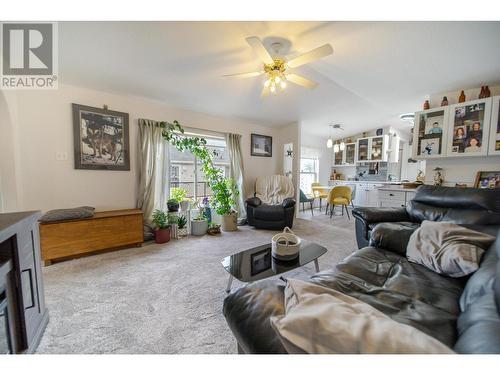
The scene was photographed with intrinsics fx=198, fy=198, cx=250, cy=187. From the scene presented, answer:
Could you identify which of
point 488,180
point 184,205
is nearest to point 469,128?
point 488,180

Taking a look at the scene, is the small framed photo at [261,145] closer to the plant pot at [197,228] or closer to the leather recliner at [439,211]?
the plant pot at [197,228]

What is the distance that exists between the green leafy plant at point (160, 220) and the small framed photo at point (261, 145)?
2.32m

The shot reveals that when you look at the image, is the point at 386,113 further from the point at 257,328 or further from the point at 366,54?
the point at 257,328

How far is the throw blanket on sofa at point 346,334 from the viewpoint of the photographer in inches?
17.0

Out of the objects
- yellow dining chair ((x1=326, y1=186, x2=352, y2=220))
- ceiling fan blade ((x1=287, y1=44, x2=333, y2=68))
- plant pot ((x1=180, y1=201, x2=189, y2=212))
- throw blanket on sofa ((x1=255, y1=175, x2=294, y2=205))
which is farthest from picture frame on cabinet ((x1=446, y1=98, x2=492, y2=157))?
plant pot ((x1=180, y1=201, x2=189, y2=212))

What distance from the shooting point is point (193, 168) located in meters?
3.78

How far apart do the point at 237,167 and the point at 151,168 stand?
1.63 meters

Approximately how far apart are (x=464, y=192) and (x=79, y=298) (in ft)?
11.9

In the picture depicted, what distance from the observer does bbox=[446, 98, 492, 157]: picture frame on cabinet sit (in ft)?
8.27

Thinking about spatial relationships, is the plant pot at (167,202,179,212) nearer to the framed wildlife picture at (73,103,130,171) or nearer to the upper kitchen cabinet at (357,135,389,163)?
A: the framed wildlife picture at (73,103,130,171)

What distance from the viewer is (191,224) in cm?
340

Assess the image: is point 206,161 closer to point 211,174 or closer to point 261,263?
point 211,174
